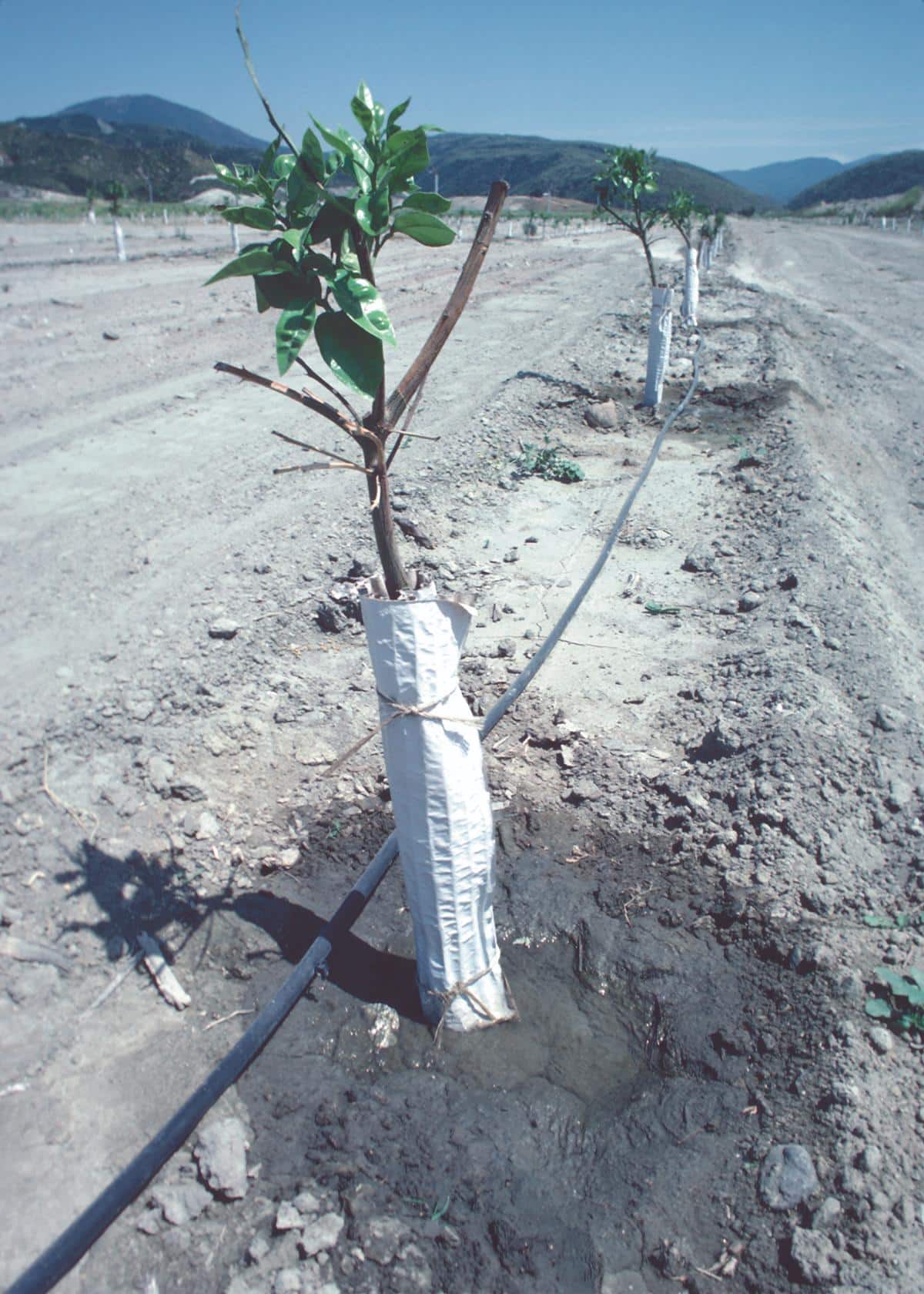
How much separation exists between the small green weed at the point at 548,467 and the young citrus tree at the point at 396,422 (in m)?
5.15

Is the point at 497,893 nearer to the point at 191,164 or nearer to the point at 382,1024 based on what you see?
the point at 382,1024

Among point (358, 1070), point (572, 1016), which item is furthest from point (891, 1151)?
point (358, 1070)

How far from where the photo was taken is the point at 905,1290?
1.84m

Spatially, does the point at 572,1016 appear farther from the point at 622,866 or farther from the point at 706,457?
the point at 706,457

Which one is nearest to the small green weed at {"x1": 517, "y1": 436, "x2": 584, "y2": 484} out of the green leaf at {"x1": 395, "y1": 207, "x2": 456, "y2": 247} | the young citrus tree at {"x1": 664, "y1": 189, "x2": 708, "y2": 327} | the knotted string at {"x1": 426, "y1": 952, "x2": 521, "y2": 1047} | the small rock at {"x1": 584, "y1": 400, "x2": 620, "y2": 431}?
the small rock at {"x1": 584, "y1": 400, "x2": 620, "y2": 431}

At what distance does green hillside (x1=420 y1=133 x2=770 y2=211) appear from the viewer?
82625 millimetres

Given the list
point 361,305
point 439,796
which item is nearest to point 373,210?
point 361,305

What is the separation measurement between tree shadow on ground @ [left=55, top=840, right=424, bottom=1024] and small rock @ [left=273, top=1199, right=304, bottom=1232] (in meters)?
0.63

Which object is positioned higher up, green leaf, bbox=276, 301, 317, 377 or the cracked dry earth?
green leaf, bbox=276, 301, 317, 377

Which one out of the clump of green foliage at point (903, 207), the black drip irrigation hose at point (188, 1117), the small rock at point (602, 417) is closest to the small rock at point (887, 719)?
the black drip irrigation hose at point (188, 1117)

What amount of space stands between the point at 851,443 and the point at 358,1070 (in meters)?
8.11

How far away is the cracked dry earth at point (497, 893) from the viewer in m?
2.02

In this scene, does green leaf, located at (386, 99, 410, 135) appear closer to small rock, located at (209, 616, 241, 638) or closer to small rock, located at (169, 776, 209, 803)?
small rock, located at (169, 776, 209, 803)

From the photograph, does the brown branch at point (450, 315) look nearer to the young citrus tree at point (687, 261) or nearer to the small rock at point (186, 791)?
the small rock at point (186, 791)
